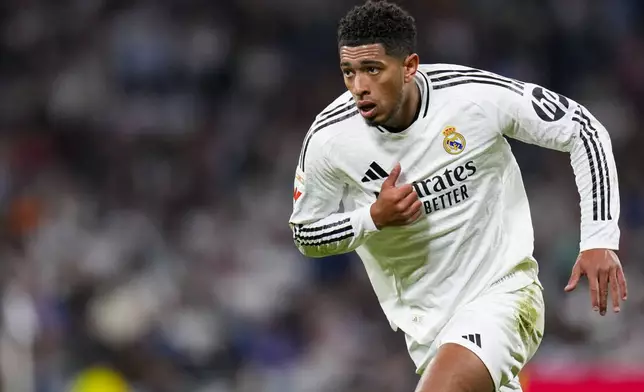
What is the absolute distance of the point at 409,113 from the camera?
485 centimetres

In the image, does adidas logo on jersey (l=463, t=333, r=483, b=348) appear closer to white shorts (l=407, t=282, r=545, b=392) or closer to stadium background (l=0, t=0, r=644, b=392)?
white shorts (l=407, t=282, r=545, b=392)

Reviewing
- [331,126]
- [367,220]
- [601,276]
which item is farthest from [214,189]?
[601,276]

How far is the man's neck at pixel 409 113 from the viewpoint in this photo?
4.83m

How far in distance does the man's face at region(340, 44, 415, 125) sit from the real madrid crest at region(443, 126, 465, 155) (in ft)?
0.85

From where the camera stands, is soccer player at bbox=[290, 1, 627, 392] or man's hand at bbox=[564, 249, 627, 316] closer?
man's hand at bbox=[564, 249, 627, 316]

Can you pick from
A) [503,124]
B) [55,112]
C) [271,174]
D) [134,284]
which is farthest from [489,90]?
[55,112]

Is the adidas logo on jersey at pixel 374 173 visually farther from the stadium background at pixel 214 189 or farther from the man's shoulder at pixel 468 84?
the stadium background at pixel 214 189

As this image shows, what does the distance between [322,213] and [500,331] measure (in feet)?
2.82

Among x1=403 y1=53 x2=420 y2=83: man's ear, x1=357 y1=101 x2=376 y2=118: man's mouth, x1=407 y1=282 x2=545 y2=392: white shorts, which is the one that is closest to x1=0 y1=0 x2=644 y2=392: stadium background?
x1=407 y1=282 x2=545 y2=392: white shorts

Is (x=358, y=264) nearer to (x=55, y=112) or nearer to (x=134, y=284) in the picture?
(x=134, y=284)

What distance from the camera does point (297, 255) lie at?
35.7 feet

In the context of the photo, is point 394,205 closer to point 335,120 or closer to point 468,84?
point 335,120

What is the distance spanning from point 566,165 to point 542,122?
6.73 meters

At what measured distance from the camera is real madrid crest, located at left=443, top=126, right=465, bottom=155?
15.8ft
